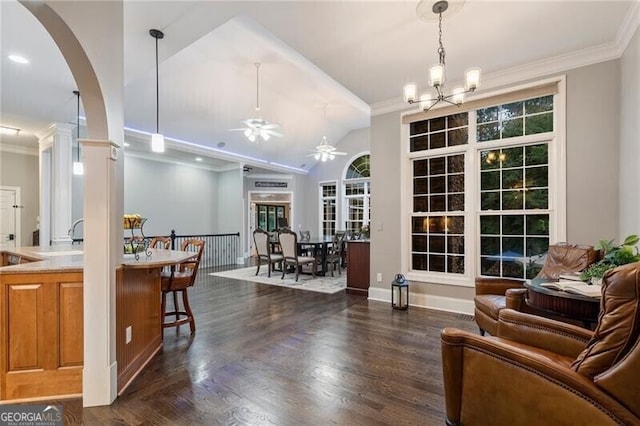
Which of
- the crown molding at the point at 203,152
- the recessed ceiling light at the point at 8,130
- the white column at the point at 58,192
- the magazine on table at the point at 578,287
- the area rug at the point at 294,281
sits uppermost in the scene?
the crown molding at the point at 203,152

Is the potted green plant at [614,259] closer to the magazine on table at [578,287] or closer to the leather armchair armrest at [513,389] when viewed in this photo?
the magazine on table at [578,287]

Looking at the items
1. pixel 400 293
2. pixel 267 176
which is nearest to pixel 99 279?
pixel 400 293

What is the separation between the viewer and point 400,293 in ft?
14.5

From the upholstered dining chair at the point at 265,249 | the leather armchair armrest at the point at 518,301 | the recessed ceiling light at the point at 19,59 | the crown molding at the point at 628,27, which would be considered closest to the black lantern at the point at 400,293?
the leather armchair armrest at the point at 518,301

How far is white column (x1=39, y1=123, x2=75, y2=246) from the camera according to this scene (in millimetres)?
5273

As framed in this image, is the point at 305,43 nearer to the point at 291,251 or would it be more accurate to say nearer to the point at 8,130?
the point at 291,251

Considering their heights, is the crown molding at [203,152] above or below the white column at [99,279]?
above

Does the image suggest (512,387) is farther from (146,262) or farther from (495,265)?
(495,265)

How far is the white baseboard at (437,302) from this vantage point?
4.20m

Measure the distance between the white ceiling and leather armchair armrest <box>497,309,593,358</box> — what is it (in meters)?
2.64

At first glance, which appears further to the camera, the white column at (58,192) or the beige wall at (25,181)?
the beige wall at (25,181)

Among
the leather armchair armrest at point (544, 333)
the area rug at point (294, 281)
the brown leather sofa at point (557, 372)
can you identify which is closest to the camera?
the brown leather sofa at point (557, 372)

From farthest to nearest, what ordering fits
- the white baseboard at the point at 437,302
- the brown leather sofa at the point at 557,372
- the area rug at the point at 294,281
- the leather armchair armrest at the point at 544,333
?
the area rug at the point at 294,281 < the white baseboard at the point at 437,302 < the leather armchair armrest at the point at 544,333 < the brown leather sofa at the point at 557,372

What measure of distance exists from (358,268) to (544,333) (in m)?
3.76
